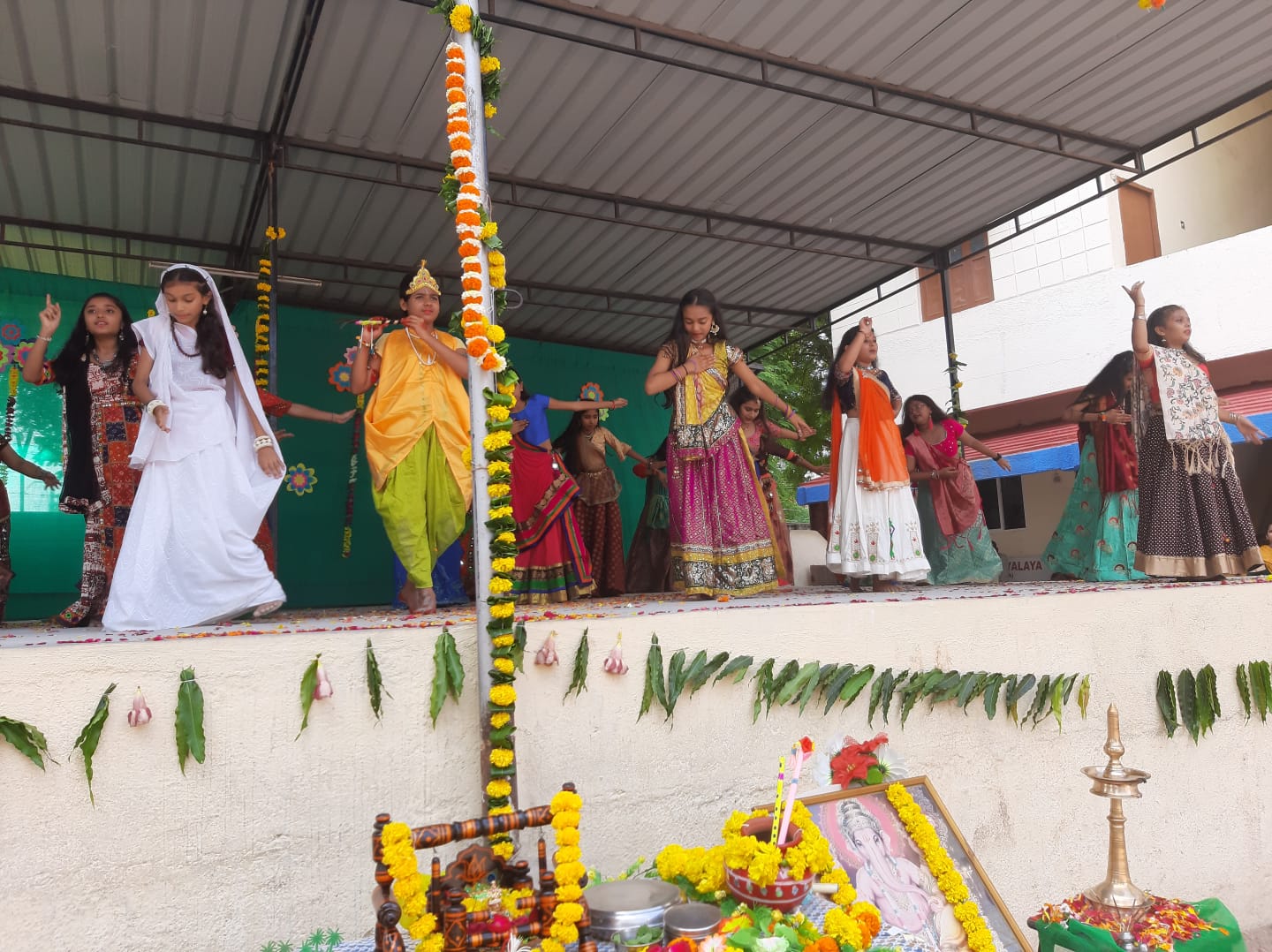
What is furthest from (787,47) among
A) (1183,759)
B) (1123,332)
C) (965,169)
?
(1123,332)

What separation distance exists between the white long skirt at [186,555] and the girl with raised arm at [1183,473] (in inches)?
204

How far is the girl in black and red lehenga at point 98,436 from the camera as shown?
4156 millimetres

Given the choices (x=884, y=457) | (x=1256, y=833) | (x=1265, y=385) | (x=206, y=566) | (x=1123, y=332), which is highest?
(x=1123, y=332)

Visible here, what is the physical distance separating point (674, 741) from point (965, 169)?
5.42 metres

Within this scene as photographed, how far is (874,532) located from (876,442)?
1.80ft

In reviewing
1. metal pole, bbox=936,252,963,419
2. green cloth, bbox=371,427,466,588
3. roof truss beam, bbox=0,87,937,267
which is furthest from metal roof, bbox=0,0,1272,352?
green cloth, bbox=371,427,466,588

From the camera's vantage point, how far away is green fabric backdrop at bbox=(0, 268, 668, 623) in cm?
784

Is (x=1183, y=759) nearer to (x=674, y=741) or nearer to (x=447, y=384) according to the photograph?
(x=674, y=741)

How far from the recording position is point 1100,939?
233cm

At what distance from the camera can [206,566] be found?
144 inches

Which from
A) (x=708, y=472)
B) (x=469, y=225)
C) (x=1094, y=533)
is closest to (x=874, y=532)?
(x=708, y=472)

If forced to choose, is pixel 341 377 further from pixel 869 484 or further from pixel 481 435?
pixel 869 484

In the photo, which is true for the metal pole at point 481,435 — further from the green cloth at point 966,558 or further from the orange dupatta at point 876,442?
the green cloth at point 966,558

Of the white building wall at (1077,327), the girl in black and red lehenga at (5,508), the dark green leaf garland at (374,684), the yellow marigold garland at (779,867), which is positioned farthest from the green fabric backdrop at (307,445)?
the yellow marigold garland at (779,867)
